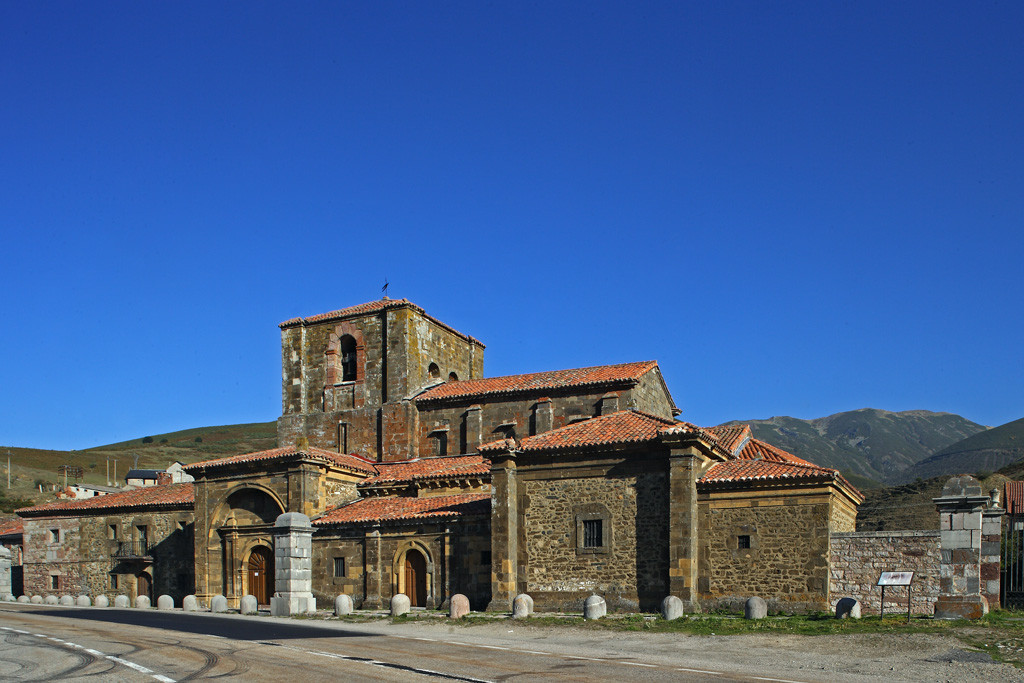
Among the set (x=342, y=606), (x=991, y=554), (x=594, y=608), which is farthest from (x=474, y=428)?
(x=991, y=554)

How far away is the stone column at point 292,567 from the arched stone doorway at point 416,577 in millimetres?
3237

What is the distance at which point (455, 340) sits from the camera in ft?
139

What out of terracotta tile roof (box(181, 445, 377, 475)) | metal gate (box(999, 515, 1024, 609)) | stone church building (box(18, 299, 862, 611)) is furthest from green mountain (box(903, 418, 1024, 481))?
terracotta tile roof (box(181, 445, 377, 475))

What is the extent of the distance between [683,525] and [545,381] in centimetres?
1248

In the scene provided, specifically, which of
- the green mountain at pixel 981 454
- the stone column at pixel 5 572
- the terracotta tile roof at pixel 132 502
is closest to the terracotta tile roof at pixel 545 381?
the terracotta tile roof at pixel 132 502

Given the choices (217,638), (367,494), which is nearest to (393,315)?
(367,494)

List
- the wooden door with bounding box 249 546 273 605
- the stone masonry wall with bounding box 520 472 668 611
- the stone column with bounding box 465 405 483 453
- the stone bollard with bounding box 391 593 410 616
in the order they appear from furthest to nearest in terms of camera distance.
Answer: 1. the stone column with bounding box 465 405 483 453
2. the wooden door with bounding box 249 546 273 605
3. the stone bollard with bounding box 391 593 410 616
4. the stone masonry wall with bounding box 520 472 668 611

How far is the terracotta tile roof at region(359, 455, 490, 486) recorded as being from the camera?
31547 millimetres

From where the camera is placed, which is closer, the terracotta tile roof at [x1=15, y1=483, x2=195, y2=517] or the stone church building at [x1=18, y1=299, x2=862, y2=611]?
the stone church building at [x1=18, y1=299, x2=862, y2=611]

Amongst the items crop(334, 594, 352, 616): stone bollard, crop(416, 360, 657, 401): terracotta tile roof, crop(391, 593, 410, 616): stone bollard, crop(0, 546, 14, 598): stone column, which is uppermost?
crop(416, 360, 657, 401): terracotta tile roof

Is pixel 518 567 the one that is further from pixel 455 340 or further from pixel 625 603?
pixel 455 340

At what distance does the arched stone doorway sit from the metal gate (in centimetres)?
1698

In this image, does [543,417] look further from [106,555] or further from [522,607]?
[106,555]

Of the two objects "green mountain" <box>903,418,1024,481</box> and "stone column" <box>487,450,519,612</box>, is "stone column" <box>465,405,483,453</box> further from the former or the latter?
"green mountain" <box>903,418,1024,481</box>
